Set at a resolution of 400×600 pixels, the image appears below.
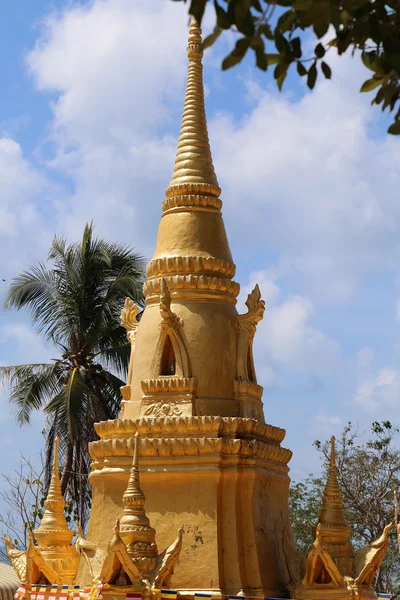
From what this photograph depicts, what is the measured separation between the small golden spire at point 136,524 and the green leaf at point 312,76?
12.0 m

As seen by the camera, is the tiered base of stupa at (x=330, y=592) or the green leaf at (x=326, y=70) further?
the tiered base of stupa at (x=330, y=592)

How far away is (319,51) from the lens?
25.8 ft

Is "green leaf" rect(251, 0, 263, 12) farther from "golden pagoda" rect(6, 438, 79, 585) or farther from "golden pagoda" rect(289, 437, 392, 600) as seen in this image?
"golden pagoda" rect(6, 438, 79, 585)

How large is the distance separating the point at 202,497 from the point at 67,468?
32.5ft

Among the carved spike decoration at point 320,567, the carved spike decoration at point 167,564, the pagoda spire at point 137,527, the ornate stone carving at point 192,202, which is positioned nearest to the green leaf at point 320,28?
the pagoda spire at point 137,527

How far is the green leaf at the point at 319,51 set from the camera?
25.7ft

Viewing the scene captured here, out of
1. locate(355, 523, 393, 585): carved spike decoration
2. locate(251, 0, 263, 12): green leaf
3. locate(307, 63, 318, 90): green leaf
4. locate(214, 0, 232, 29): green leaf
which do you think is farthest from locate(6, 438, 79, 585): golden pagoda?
locate(251, 0, 263, 12): green leaf

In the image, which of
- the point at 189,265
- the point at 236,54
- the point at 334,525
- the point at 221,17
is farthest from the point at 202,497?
the point at 221,17

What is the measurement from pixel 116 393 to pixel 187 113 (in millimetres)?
9961

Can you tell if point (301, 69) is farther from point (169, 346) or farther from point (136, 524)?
point (169, 346)

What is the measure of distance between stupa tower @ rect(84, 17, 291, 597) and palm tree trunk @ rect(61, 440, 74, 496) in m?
7.04

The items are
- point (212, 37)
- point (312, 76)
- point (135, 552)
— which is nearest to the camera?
point (212, 37)

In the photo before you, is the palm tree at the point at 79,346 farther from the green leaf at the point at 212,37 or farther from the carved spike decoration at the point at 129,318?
the green leaf at the point at 212,37

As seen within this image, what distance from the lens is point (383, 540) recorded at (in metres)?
20.8
